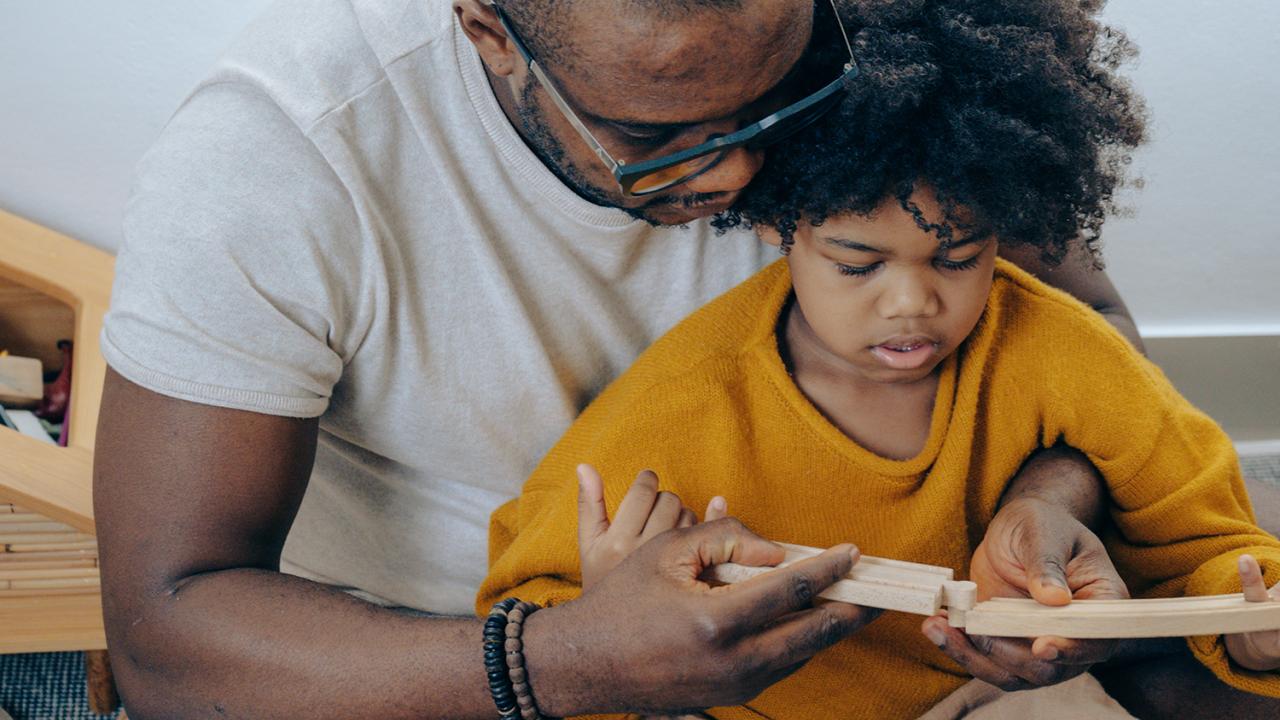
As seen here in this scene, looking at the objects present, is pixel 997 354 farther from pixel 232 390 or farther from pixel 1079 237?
pixel 232 390

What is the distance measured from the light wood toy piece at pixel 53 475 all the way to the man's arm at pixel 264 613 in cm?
49

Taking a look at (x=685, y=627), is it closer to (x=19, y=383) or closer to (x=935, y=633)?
(x=935, y=633)

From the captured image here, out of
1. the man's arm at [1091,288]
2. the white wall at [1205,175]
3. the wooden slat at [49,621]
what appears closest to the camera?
the man's arm at [1091,288]

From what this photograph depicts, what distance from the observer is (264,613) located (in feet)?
3.86

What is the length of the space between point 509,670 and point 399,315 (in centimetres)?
38

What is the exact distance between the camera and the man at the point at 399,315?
1.04 meters

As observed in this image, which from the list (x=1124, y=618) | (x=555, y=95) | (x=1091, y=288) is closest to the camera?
(x=1124, y=618)

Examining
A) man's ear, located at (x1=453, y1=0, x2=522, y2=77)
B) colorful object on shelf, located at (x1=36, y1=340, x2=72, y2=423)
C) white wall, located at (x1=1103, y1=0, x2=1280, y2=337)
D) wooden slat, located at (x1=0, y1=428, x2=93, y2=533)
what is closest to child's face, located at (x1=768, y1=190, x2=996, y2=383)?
man's ear, located at (x1=453, y1=0, x2=522, y2=77)

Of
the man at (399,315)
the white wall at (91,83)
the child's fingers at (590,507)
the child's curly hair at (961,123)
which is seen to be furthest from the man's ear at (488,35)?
the white wall at (91,83)

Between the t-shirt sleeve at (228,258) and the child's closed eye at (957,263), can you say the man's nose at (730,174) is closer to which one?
the child's closed eye at (957,263)

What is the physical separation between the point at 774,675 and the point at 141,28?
4.49 ft

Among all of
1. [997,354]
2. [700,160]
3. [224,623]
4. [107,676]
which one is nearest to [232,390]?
[224,623]

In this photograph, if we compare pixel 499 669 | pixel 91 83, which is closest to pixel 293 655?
pixel 499 669

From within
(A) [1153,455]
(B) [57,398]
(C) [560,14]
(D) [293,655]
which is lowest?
(B) [57,398]
